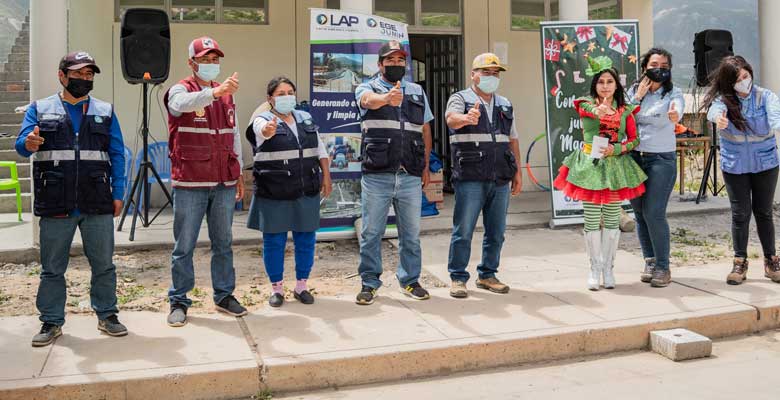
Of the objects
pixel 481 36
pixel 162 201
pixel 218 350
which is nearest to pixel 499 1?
pixel 481 36

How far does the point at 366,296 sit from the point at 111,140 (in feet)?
6.76

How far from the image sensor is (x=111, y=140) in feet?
15.3

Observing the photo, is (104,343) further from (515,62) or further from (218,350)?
(515,62)

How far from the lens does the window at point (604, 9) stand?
12242mm

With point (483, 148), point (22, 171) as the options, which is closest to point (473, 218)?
point (483, 148)

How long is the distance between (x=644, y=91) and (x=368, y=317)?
282 centimetres

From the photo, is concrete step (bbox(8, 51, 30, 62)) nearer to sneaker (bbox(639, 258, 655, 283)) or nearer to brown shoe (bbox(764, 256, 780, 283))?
sneaker (bbox(639, 258, 655, 283))

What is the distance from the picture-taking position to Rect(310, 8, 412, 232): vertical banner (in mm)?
7504

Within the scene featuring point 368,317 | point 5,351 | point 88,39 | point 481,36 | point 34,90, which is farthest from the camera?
point 481,36

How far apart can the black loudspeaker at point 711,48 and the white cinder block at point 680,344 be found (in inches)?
255

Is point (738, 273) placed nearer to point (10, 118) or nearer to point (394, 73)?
point (394, 73)

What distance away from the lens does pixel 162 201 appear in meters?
10.5

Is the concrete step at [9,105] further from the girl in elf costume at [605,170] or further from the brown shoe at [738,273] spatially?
the brown shoe at [738,273]

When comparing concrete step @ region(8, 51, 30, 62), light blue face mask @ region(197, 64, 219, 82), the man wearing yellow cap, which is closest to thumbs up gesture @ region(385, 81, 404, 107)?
the man wearing yellow cap
